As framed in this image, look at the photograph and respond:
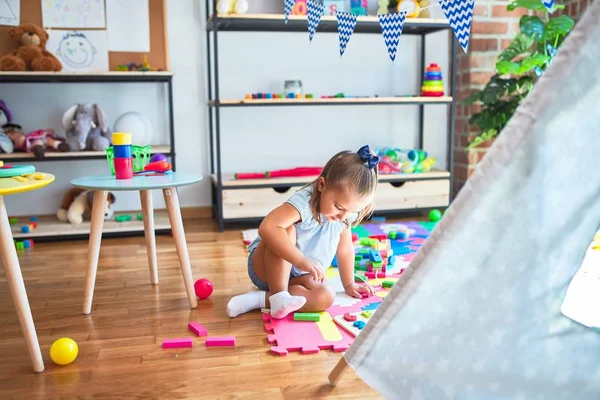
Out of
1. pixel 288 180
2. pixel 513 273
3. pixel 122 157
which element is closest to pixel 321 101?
pixel 288 180

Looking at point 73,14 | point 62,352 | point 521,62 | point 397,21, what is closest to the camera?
point 62,352

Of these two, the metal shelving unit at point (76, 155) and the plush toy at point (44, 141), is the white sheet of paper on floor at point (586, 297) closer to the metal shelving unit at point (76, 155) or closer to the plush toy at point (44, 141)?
the metal shelving unit at point (76, 155)

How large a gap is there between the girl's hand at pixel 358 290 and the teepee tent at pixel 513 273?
2.32 feet

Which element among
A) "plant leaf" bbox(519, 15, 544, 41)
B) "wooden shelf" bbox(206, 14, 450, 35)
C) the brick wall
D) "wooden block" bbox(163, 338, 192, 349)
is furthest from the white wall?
"wooden block" bbox(163, 338, 192, 349)

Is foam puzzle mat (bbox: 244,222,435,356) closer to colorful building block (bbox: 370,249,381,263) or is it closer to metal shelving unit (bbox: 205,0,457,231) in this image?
colorful building block (bbox: 370,249,381,263)

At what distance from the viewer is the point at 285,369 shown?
1332 mm

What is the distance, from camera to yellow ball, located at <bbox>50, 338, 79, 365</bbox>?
53.5 inches

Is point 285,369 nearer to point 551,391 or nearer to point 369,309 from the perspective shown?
point 369,309

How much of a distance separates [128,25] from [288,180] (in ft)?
3.65

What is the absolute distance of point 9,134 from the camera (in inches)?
107

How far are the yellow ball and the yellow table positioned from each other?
0.03 m

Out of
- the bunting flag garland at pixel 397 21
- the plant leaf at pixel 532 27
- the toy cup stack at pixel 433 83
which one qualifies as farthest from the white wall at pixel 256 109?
the bunting flag garland at pixel 397 21

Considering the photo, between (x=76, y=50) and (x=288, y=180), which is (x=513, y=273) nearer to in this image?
(x=288, y=180)

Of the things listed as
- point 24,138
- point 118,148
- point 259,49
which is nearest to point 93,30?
point 24,138
